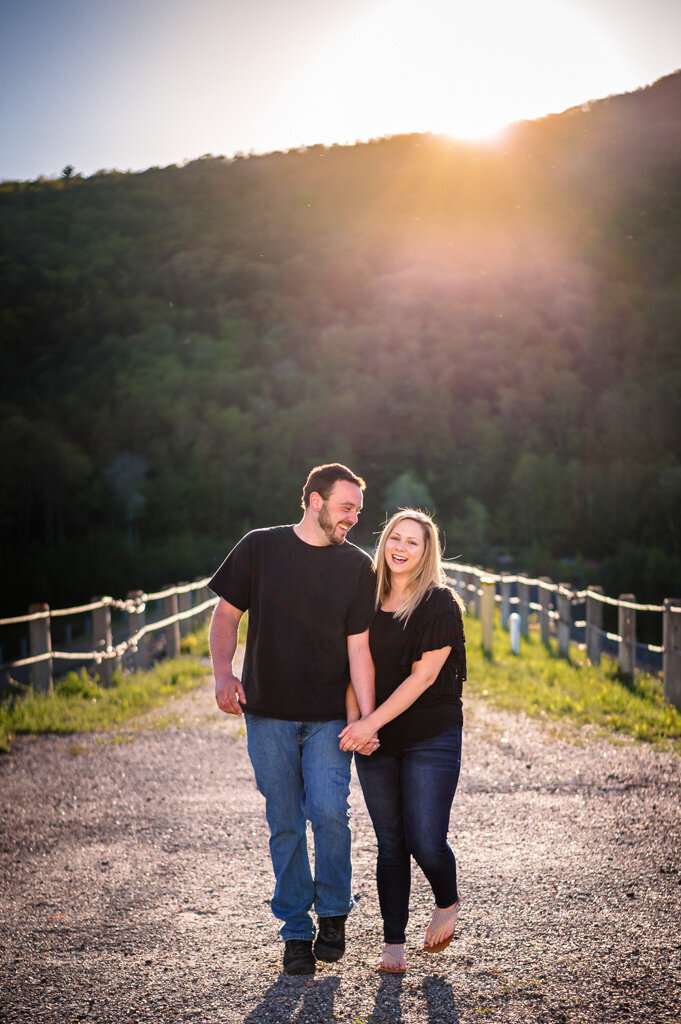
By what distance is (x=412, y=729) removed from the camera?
3342mm

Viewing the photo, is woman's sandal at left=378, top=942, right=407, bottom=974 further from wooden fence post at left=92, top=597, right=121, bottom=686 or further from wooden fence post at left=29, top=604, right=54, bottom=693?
wooden fence post at left=92, top=597, right=121, bottom=686

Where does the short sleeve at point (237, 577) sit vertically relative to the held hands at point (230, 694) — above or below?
above

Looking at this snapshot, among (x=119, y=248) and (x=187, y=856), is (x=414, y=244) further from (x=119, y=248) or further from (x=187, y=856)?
(x=187, y=856)

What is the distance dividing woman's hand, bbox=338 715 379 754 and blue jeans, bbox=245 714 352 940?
12 centimetres

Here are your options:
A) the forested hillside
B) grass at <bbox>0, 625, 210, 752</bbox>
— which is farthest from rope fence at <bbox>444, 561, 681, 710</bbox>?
the forested hillside

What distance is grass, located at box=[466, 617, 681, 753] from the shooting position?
7.71 metres

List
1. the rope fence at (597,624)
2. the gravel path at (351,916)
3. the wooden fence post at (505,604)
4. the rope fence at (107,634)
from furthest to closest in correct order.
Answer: the wooden fence post at (505,604), the rope fence at (107,634), the rope fence at (597,624), the gravel path at (351,916)

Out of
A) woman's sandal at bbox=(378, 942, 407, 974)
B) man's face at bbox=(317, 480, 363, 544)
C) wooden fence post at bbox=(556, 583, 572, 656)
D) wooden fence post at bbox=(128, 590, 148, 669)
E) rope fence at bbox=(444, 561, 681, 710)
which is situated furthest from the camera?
wooden fence post at bbox=(556, 583, 572, 656)

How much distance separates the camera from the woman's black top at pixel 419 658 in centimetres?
334

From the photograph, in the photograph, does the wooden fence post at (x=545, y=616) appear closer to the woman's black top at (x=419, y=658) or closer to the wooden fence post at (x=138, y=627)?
the wooden fence post at (x=138, y=627)

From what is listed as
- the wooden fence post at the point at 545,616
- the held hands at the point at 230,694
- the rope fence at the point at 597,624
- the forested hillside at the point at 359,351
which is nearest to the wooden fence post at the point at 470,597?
the rope fence at the point at 597,624

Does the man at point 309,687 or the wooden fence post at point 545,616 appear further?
the wooden fence post at point 545,616

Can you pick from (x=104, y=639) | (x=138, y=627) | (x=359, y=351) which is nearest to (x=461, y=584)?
(x=138, y=627)

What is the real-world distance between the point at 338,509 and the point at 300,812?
1.14 meters
